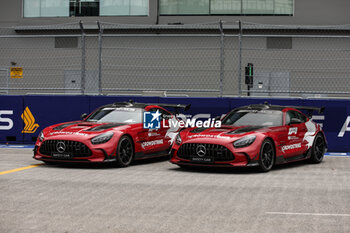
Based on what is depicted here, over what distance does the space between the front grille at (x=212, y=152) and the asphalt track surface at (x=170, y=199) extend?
0.30m

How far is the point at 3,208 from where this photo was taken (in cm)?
736

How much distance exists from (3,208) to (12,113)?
409 inches

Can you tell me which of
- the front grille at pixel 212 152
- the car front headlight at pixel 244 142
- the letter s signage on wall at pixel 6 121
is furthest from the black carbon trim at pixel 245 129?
the letter s signage on wall at pixel 6 121

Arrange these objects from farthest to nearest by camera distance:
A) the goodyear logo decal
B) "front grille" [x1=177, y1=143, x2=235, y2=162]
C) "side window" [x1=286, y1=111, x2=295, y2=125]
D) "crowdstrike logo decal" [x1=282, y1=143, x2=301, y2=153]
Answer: the goodyear logo decal, "side window" [x1=286, y1=111, x2=295, y2=125], "crowdstrike logo decal" [x1=282, y1=143, x2=301, y2=153], "front grille" [x1=177, y1=143, x2=235, y2=162]

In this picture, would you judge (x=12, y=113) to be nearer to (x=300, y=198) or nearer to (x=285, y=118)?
(x=285, y=118)

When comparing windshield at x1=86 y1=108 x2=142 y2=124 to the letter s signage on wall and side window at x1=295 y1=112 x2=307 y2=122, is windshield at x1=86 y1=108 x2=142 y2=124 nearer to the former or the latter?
side window at x1=295 y1=112 x2=307 y2=122

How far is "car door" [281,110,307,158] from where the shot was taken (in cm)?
1227

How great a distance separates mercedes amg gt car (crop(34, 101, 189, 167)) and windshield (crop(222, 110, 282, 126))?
5.06 ft

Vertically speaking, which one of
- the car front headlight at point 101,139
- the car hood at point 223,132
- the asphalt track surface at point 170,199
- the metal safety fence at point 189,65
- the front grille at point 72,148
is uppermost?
the metal safety fence at point 189,65

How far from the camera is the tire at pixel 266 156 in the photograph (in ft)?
37.2

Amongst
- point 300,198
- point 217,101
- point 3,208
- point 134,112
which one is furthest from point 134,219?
point 217,101

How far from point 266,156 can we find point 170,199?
3815mm

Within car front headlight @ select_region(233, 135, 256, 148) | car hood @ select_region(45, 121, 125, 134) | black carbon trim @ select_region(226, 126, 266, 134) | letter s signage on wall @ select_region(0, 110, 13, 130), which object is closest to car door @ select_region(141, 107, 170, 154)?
car hood @ select_region(45, 121, 125, 134)

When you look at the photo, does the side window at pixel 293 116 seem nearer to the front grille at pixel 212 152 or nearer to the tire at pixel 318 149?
the tire at pixel 318 149
